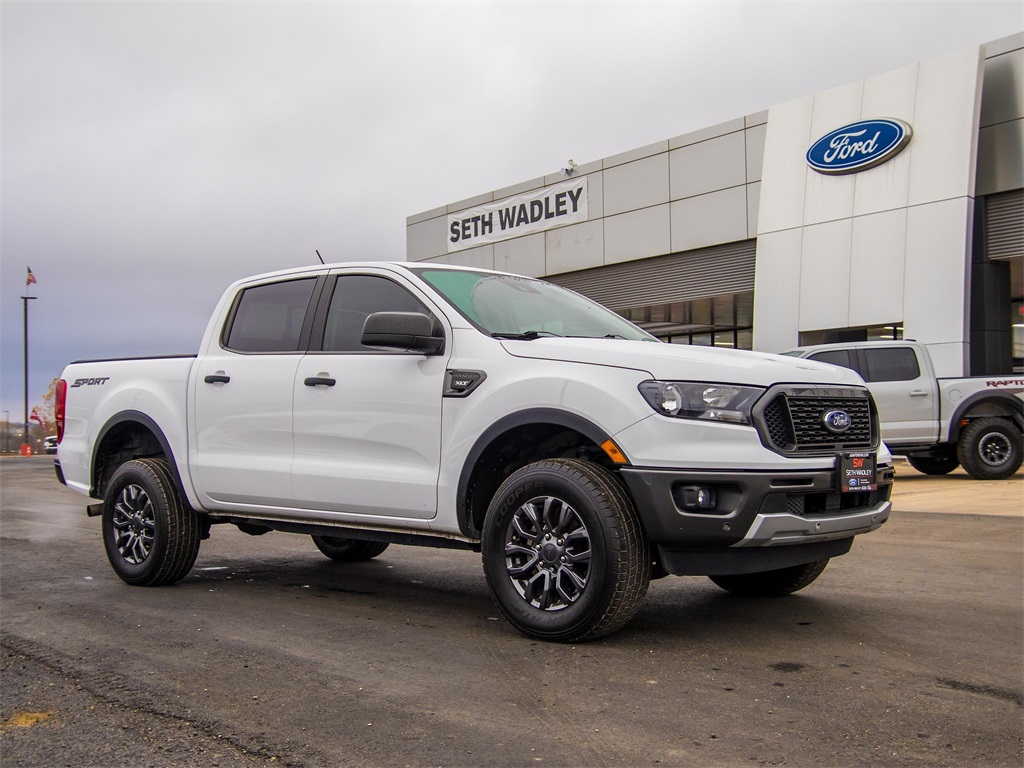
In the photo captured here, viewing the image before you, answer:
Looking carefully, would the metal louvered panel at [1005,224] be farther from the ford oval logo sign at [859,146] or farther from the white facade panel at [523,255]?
the white facade panel at [523,255]

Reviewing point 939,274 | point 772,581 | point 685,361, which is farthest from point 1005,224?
point 685,361

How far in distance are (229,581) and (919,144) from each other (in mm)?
17275

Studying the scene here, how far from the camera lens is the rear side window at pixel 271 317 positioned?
19.6 feet

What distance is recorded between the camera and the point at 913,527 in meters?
9.32

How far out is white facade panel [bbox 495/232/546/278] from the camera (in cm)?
2869

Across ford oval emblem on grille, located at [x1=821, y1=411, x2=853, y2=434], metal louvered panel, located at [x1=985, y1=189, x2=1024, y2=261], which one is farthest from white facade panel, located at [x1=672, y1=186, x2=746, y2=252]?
ford oval emblem on grille, located at [x1=821, y1=411, x2=853, y2=434]

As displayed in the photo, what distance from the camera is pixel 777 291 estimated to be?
21.9m

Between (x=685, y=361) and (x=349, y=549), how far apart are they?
401 cm

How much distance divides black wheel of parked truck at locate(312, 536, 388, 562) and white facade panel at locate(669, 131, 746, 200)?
17797mm

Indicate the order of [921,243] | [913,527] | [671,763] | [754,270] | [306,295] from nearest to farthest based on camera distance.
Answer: [671,763] → [306,295] → [913,527] → [921,243] → [754,270]

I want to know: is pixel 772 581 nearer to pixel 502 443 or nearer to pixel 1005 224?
pixel 502 443

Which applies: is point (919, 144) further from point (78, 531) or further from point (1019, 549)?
point (78, 531)

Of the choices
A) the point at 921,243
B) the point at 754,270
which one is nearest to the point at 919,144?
the point at 921,243

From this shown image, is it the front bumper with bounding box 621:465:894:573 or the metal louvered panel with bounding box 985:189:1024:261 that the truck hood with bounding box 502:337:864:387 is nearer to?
the front bumper with bounding box 621:465:894:573
